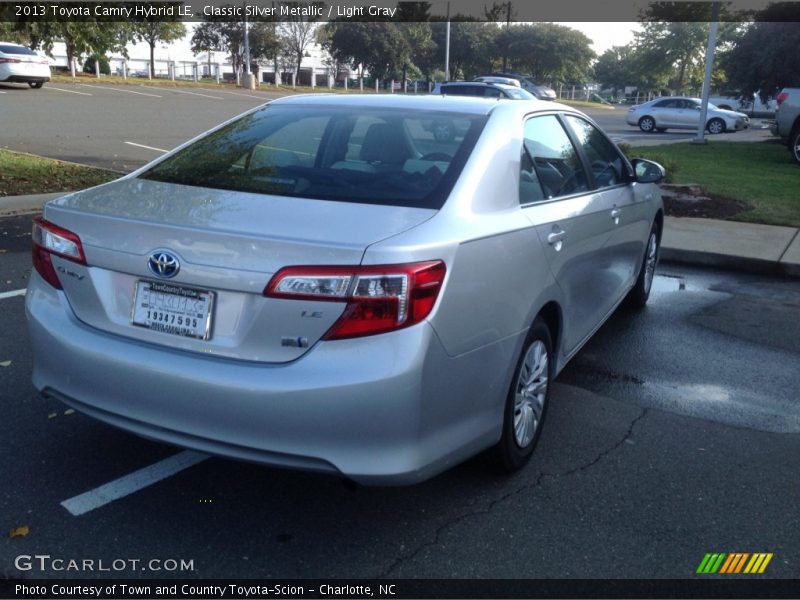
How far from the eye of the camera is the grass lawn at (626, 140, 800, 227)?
10.8 m

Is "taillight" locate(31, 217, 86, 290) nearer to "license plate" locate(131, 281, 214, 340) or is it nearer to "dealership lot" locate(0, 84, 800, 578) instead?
"license plate" locate(131, 281, 214, 340)

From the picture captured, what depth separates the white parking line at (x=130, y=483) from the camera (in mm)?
3389

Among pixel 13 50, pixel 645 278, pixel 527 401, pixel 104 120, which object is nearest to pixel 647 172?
pixel 645 278

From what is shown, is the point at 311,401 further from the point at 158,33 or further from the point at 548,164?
the point at 158,33

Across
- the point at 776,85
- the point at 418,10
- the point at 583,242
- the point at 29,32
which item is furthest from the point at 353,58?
the point at 583,242

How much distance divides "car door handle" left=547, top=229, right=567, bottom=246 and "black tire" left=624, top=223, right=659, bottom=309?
2594 mm

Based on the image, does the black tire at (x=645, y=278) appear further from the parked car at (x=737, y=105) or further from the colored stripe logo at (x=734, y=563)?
the parked car at (x=737, y=105)

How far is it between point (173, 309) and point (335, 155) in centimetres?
137

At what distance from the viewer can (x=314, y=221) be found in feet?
9.90

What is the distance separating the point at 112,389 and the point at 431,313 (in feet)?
3.98

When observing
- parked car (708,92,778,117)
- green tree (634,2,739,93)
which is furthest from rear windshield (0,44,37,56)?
green tree (634,2,739,93)

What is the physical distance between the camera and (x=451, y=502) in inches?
140

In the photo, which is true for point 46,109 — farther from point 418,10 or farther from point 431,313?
point 418,10

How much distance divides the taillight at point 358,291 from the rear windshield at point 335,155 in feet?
1.71
